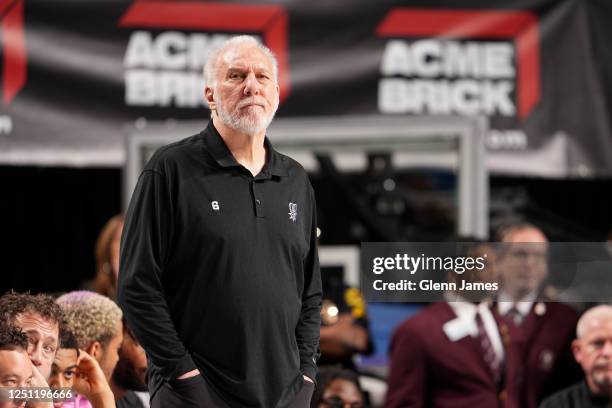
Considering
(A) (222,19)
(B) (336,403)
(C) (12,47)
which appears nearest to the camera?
(B) (336,403)

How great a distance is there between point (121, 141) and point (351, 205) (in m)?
1.18

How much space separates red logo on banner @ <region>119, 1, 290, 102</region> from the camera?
558 centimetres

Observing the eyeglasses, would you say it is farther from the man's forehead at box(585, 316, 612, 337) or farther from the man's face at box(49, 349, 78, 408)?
the man's face at box(49, 349, 78, 408)

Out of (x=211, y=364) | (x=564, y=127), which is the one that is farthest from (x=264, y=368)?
(x=564, y=127)

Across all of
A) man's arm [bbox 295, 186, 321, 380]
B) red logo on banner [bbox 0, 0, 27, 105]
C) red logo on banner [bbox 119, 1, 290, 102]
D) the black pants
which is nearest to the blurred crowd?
the black pants

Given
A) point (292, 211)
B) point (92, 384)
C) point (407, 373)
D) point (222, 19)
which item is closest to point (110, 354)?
point (92, 384)

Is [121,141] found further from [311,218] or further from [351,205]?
[311,218]

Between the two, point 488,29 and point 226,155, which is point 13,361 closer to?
point 226,155

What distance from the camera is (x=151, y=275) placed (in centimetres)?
277

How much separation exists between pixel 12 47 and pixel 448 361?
106 inches

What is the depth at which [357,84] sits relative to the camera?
5766 mm

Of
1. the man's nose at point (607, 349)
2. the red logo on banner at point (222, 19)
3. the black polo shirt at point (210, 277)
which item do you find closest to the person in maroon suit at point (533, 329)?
the man's nose at point (607, 349)

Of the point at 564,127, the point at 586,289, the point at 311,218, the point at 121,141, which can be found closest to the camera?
the point at 311,218

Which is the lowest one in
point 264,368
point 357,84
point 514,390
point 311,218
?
point 514,390
